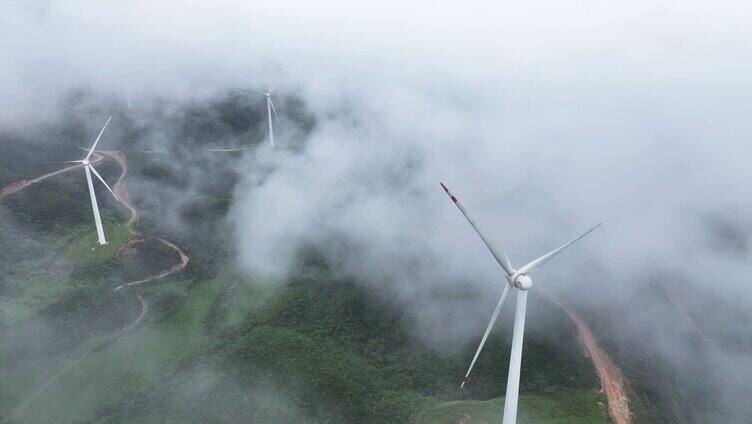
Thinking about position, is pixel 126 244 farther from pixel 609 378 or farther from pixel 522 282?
pixel 609 378

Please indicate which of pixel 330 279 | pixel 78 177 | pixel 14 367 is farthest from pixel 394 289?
pixel 78 177

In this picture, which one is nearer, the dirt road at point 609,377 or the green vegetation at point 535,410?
the green vegetation at point 535,410

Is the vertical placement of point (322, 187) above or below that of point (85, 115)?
below

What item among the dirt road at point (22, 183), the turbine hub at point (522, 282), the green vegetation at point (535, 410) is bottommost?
the green vegetation at point (535, 410)

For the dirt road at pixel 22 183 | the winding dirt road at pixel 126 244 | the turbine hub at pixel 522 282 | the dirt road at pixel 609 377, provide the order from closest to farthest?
the turbine hub at pixel 522 282 → the dirt road at pixel 609 377 → the winding dirt road at pixel 126 244 → the dirt road at pixel 22 183

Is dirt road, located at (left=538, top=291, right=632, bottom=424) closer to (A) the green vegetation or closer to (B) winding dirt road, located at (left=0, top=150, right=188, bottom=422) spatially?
(A) the green vegetation

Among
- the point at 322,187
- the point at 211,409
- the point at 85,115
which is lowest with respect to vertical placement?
the point at 211,409

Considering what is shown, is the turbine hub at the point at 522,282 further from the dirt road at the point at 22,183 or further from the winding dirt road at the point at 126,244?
the dirt road at the point at 22,183

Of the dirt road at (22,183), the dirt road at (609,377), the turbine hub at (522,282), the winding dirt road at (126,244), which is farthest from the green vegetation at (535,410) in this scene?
the dirt road at (22,183)

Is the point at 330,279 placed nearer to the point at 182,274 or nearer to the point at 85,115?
the point at 182,274

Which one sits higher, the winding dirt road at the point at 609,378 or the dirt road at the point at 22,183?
the dirt road at the point at 22,183
